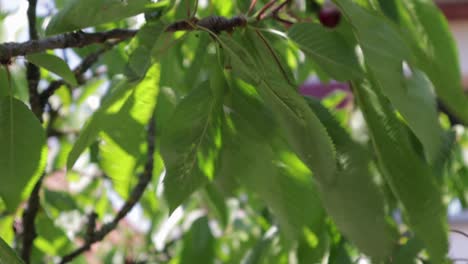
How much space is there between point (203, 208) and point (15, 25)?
0.90m

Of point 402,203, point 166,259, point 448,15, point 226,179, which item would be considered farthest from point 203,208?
point 448,15

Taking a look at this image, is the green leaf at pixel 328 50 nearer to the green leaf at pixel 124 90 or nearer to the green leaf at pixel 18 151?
the green leaf at pixel 124 90

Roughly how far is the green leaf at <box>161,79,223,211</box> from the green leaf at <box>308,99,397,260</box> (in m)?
0.10

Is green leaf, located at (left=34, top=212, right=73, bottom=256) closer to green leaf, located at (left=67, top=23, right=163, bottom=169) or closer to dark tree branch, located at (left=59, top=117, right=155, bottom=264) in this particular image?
dark tree branch, located at (left=59, top=117, right=155, bottom=264)

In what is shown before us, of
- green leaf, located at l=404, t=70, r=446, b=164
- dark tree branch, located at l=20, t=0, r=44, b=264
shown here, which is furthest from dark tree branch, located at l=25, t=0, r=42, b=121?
green leaf, located at l=404, t=70, r=446, b=164

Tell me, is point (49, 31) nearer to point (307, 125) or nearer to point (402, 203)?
point (307, 125)

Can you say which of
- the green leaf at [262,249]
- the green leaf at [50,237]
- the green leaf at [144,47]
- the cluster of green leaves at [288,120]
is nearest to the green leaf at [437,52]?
the cluster of green leaves at [288,120]

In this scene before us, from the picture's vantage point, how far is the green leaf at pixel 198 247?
111 cm

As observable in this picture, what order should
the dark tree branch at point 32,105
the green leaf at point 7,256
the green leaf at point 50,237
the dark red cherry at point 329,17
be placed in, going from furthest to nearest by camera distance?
the green leaf at point 50,237, the dark red cherry at point 329,17, the dark tree branch at point 32,105, the green leaf at point 7,256

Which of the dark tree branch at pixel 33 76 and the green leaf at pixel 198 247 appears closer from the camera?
the dark tree branch at pixel 33 76

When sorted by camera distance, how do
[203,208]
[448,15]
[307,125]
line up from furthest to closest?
[448,15], [203,208], [307,125]

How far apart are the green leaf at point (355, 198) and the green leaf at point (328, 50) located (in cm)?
4

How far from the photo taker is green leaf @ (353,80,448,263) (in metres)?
0.69

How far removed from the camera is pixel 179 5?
81 centimetres
